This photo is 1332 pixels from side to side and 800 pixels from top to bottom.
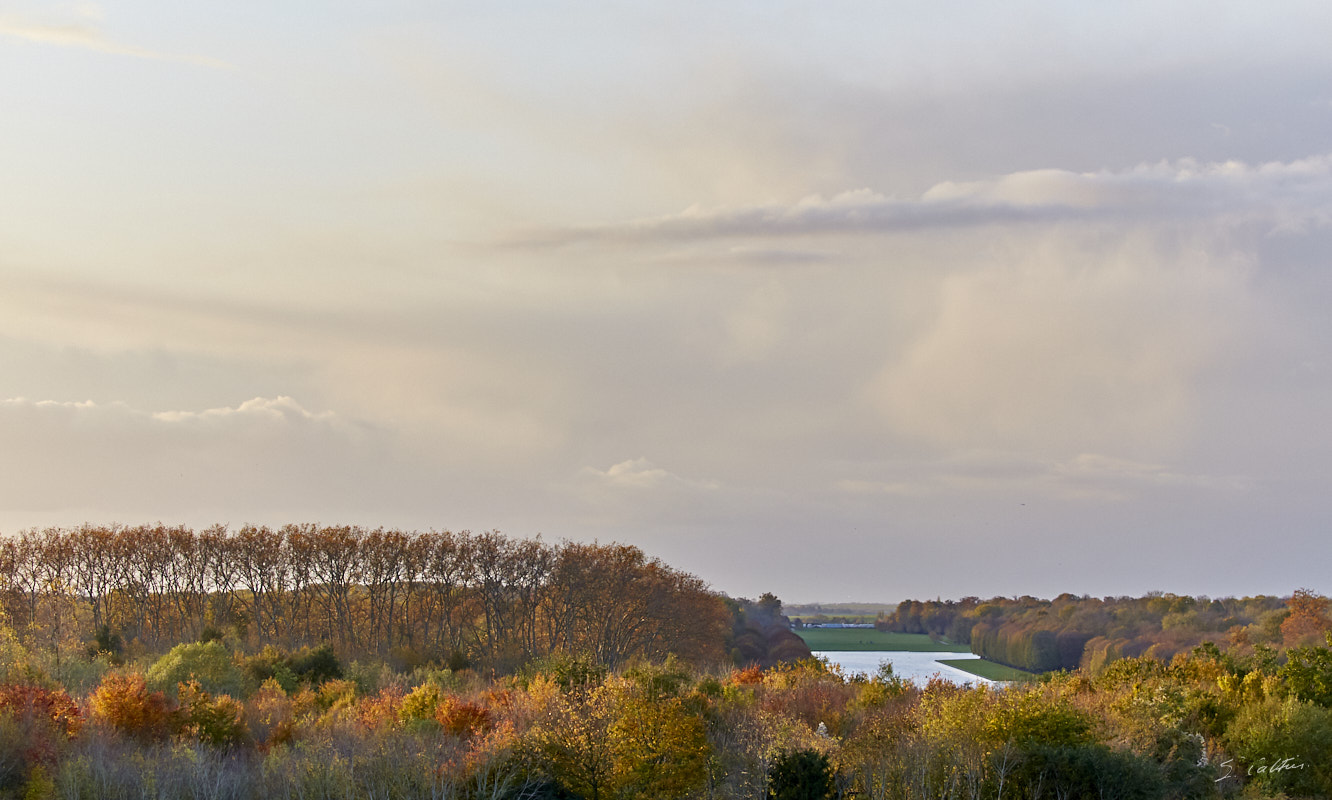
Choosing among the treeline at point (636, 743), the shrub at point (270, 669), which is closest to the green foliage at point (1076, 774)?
the treeline at point (636, 743)

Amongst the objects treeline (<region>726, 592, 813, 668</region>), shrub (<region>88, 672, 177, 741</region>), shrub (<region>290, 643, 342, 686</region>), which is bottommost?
treeline (<region>726, 592, 813, 668</region>)

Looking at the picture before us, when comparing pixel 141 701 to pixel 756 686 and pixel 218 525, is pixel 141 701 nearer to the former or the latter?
pixel 756 686

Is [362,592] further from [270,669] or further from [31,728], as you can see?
[31,728]

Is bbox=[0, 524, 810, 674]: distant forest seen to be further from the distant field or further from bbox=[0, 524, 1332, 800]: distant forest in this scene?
the distant field

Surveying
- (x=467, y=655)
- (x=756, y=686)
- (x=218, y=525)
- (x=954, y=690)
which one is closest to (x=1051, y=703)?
(x=954, y=690)

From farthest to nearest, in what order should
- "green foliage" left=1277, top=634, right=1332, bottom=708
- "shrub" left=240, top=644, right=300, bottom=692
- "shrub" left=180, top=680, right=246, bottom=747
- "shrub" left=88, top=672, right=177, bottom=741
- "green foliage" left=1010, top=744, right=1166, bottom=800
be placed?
"shrub" left=240, top=644, right=300, bottom=692
"green foliage" left=1277, top=634, right=1332, bottom=708
"shrub" left=180, top=680, right=246, bottom=747
"green foliage" left=1010, top=744, right=1166, bottom=800
"shrub" left=88, top=672, right=177, bottom=741

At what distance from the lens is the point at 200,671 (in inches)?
1895

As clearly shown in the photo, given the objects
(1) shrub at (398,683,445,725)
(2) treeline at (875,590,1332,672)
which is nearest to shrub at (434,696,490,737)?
(1) shrub at (398,683,445,725)

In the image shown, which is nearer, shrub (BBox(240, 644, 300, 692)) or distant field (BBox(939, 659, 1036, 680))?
shrub (BBox(240, 644, 300, 692))

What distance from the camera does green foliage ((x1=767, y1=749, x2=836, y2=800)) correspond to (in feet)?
92.5

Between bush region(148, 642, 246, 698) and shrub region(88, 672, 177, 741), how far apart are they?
375 inches

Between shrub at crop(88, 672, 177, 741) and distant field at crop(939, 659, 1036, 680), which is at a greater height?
shrub at crop(88, 672, 177, 741)

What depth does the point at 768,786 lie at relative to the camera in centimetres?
2881

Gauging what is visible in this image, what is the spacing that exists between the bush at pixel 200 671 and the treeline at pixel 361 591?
2426cm
